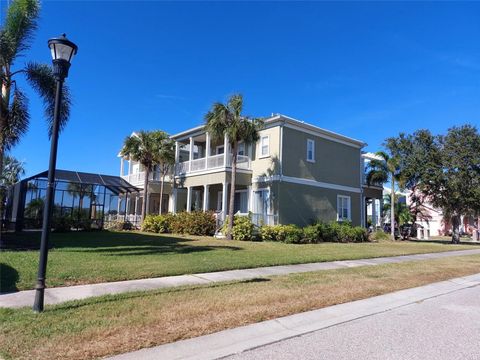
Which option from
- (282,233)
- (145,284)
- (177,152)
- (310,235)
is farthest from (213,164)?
(145,284)

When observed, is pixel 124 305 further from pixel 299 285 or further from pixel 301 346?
pixel 299 285

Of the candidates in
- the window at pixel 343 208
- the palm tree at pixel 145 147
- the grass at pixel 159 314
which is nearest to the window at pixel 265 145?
the window at pixel 343 208

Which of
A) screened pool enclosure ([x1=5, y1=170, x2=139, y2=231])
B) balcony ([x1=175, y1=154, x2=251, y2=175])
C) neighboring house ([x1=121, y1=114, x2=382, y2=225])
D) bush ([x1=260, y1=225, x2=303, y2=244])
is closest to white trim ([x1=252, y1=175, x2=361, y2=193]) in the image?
neighboring house ([x1=121, y1=114, x2=382, y2=225])

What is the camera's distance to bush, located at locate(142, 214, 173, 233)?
86.2 ft

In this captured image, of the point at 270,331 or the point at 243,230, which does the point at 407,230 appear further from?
the point at 270,331

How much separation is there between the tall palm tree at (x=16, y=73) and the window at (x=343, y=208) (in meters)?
19.2

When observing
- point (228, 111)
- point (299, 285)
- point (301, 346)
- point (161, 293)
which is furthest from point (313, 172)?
point (301, 346)

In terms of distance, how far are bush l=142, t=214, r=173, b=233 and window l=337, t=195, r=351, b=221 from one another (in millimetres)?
11386

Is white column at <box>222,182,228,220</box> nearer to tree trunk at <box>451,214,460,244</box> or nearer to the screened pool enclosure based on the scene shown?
the screened pool enclosure

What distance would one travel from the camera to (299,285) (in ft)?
29.8

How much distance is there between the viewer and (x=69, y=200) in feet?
90.8

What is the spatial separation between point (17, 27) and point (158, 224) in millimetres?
15058

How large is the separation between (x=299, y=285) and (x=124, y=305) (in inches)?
161

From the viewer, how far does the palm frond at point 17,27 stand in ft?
45.5
